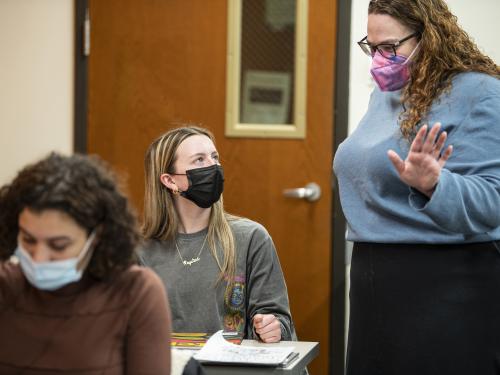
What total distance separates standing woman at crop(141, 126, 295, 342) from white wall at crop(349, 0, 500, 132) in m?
1.07

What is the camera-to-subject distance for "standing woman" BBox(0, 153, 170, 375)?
143cm

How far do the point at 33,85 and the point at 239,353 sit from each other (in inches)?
79.8

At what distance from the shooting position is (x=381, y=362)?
5.98 ft

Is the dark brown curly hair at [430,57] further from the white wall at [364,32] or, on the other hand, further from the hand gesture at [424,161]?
the white wall at [364,32]

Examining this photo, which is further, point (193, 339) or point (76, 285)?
point (193, 339)

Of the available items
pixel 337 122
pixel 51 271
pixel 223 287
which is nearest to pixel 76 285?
pixel 51 271

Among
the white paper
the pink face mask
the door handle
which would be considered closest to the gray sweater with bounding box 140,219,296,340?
the white paper

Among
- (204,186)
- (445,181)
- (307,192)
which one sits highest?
(445,181)

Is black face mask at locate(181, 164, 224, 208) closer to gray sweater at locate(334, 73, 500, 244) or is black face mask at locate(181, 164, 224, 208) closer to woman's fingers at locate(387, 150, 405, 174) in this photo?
gray sweater at locate(334, 73, 500, 244)

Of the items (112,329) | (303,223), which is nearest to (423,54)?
(112,329)

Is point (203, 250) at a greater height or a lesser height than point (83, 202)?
lesser

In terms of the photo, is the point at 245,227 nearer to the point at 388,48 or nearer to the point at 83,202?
the point at 388,48

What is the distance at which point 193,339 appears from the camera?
206cm

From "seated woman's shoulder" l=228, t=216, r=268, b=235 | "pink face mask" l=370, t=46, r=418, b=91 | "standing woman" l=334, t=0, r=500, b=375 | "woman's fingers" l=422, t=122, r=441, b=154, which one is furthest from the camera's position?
"seated woman's shoulder" l=228, t=216, r=268, b=235
